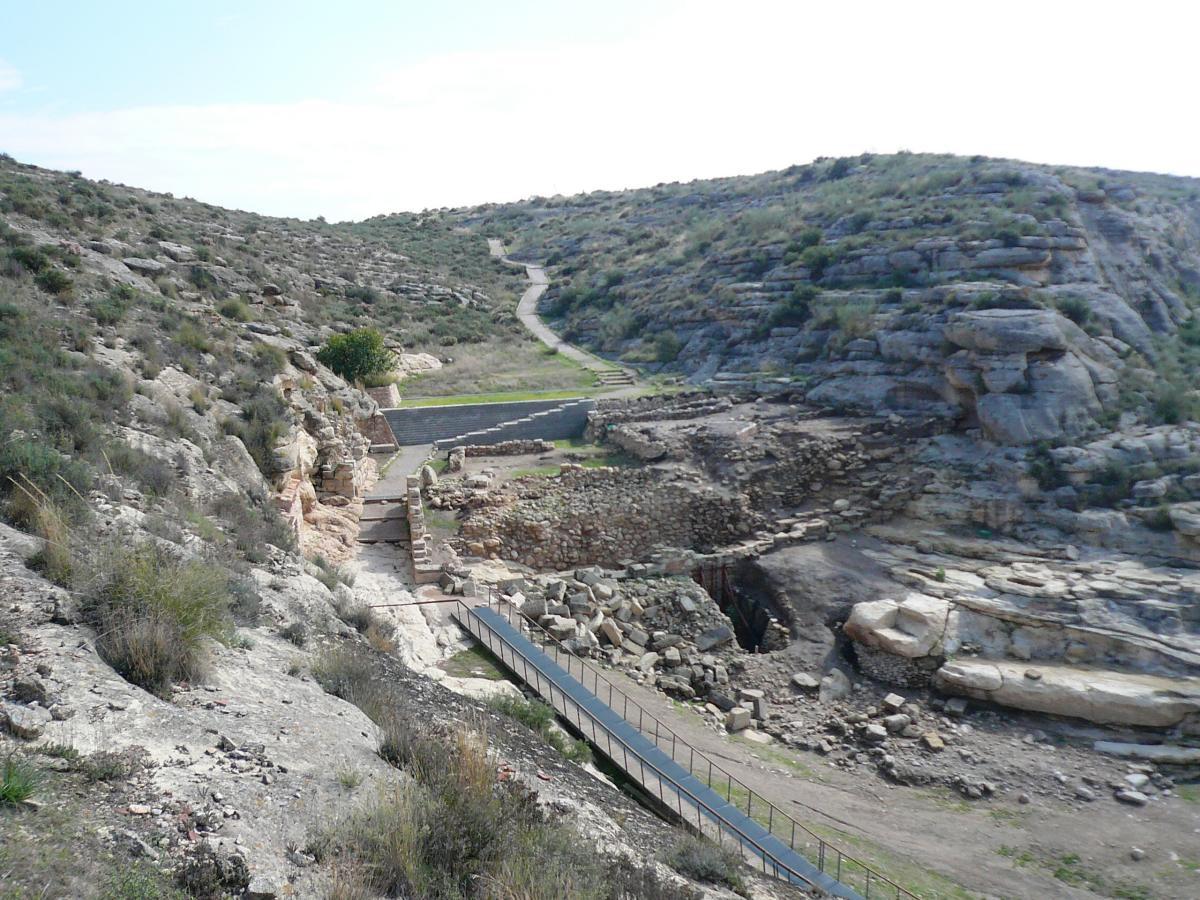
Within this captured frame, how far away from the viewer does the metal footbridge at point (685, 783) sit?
25.0 ft

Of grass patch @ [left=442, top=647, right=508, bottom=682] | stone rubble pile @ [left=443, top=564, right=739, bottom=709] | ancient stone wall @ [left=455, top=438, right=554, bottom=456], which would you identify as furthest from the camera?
ancient stone wall @ [left=455, top=438, right=554, bottom=456]

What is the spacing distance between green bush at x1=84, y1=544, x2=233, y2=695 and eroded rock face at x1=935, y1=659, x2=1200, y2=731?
11585 millimetres

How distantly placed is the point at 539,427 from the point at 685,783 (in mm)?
14878

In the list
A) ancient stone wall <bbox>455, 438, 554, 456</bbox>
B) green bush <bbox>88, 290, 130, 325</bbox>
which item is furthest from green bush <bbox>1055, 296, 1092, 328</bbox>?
green bush <bbox>88, 290, 130, 325</bbox>

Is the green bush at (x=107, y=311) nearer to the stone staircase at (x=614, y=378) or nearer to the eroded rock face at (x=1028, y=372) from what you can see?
the stone staircase at (x=614, y=378)

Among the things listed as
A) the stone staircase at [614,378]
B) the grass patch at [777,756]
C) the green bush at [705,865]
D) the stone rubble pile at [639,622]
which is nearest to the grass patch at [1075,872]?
the grass patch at [777,756]

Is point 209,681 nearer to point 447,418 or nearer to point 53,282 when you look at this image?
point 53,282

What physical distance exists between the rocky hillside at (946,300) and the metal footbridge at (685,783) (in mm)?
13410

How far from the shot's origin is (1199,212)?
33031 millimetres

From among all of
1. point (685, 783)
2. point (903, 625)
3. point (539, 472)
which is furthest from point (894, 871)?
point (539, 472)

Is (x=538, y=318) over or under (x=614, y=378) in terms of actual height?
over

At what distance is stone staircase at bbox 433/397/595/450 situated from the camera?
21.5m

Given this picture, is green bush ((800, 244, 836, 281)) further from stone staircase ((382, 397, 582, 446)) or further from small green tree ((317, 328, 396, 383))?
small green tree ((317, 328, 396, 383))

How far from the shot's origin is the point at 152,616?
17.5 feet
